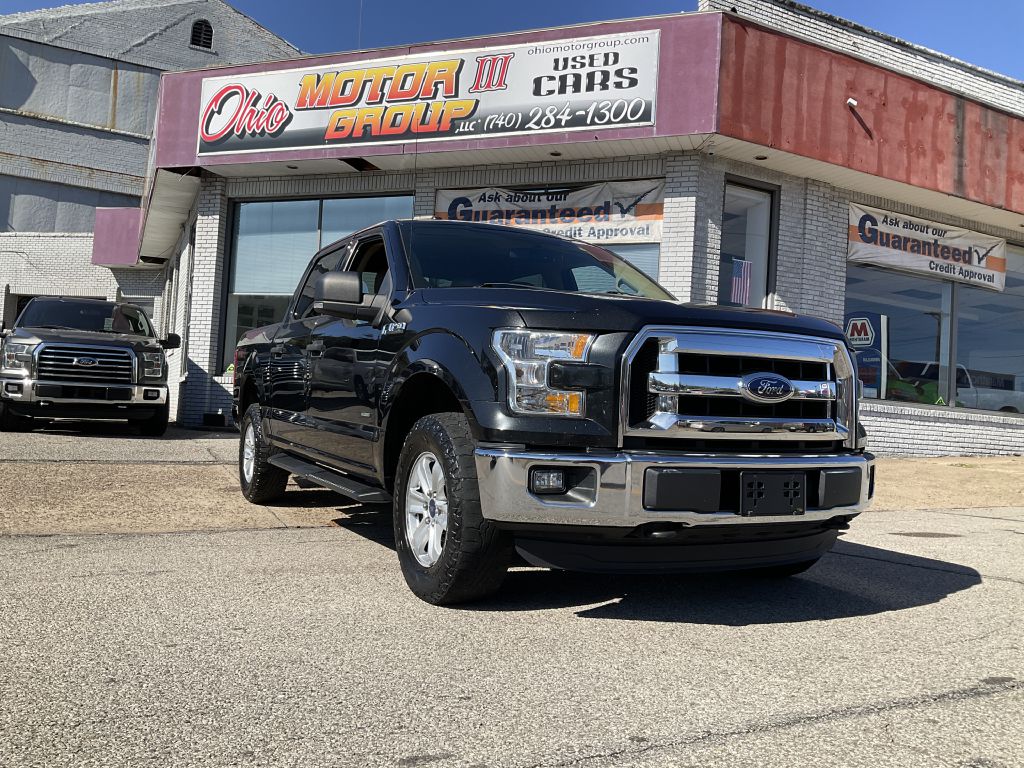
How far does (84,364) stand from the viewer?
36.7ft

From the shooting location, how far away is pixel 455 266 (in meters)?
4.65

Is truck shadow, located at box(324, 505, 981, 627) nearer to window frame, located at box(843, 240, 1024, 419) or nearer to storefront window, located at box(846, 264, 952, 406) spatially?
storefront window, located at box(846, 264, 952, 406)

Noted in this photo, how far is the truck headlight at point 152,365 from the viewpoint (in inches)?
455

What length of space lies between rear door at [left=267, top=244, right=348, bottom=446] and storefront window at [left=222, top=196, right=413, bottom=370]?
303 inches

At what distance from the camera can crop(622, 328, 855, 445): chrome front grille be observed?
11.4ft

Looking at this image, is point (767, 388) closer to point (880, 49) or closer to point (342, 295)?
point (342, 295)

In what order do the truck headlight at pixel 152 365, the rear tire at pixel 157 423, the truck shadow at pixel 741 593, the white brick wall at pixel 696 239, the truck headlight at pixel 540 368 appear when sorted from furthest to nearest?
the white brick wall at pixel 696 239 → the rear tire at pixel 157 423 → the truck headlight at pixel 152 365 → the truck shadow at pixel 741 593 → the truck headlight at pixel 540 368

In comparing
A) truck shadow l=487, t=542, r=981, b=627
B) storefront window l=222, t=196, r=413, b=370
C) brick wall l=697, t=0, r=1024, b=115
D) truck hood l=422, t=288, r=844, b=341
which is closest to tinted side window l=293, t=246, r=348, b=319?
truck hood l=422, t=288, r=844, b=341

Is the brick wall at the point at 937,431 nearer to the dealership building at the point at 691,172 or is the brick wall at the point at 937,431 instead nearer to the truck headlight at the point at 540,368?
the dealership building at the point at 691,172

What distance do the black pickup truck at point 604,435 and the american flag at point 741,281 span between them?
834 centimetres

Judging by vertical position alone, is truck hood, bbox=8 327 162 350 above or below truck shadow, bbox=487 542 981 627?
above

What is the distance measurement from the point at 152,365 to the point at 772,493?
32.8ft

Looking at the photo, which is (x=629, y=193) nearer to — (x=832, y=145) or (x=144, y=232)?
(x=832, y=145)

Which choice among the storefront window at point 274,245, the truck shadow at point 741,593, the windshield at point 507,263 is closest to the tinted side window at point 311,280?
the windshield at point 507,263
